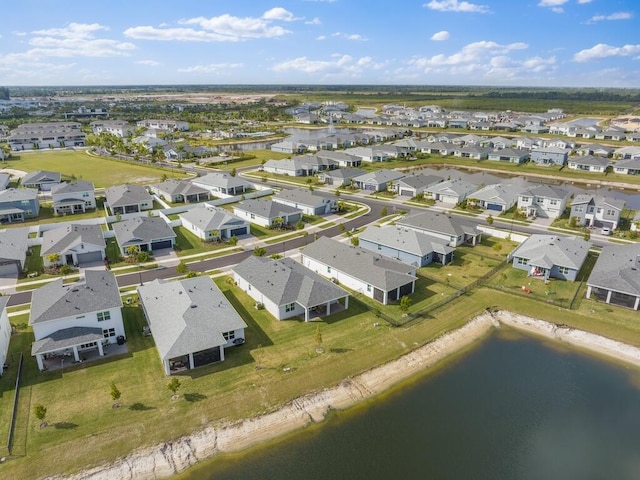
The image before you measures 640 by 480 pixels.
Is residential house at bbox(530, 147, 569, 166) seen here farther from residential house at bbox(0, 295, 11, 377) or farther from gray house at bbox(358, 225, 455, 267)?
residential house at bbox(0, 295, 11, 377)

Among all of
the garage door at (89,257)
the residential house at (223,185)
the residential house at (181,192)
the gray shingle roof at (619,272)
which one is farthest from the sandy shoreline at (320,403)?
the residential house at (181,192)

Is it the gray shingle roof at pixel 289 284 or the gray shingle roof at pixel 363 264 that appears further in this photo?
the gray shingle roof at pixel 363 264

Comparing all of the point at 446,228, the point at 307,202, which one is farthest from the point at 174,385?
the point at 307,202

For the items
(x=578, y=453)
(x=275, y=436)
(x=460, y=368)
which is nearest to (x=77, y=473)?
(x=275, y=436)

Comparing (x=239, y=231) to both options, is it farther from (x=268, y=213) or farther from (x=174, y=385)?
(x=174, y=385)

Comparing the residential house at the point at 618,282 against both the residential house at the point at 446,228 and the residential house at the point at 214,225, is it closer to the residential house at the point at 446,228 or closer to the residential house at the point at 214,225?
the residential house at the point at 446,228

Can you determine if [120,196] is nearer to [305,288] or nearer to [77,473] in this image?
[305,288]
